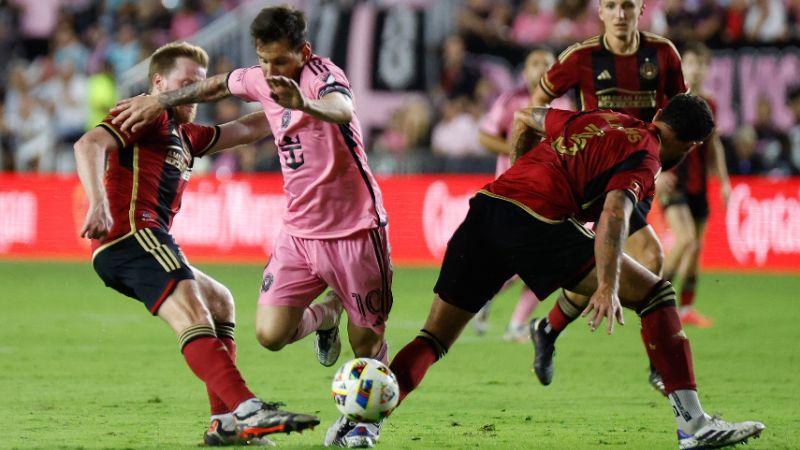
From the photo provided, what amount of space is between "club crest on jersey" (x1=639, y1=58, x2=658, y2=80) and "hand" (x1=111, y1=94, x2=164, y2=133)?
11.0 ft

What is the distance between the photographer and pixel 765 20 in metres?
19.3

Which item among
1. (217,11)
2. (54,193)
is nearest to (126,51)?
(217,11)

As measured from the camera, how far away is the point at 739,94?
18.5 metres

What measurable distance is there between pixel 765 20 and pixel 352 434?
14961 millimetres

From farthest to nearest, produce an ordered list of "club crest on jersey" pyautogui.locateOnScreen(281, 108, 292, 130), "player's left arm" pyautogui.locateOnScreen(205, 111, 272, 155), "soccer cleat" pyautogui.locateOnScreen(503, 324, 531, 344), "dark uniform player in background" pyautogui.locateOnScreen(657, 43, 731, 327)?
"dark uniform player in background" pyautogui.locateOnScreen(657, 43, 731, 327)
"soccer cleat" pyautogui.locateOnScreen(503, 324, 531, 344)
"player's left arm" pyautogui.locateOnScreen(205, 111, 272, 155)
"club crest on jersey" pyautogui.locateOnScreen(281, 108, 292, 130)

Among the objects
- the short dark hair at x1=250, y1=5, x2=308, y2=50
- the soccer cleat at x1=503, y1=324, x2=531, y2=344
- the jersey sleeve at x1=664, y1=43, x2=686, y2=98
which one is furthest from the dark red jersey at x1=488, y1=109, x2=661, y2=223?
the soccer cleat at x1=503, y1=324, x2=531, y2=344

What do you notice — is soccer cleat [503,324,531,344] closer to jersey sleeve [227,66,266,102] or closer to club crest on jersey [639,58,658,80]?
club crest on jersey [639,58,658,80]

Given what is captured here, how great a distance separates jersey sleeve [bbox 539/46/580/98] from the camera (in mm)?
8180

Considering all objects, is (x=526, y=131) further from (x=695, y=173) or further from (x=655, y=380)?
(x=695, y=173)

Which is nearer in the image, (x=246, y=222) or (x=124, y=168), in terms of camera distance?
(x=124, y=168)

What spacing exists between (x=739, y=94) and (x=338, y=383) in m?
13.8

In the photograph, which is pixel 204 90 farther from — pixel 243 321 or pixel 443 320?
pixel 243 321

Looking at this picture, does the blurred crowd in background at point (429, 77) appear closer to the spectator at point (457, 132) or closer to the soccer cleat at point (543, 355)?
the spectator at point (457, 132)

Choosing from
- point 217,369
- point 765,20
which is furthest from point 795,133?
point 217,369
